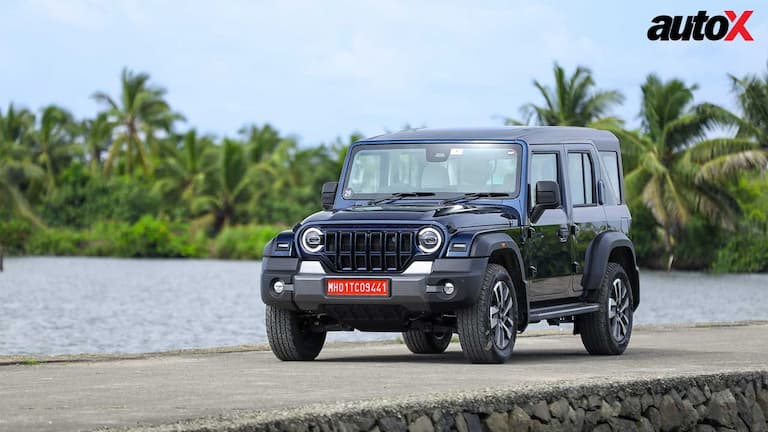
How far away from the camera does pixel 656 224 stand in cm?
7469

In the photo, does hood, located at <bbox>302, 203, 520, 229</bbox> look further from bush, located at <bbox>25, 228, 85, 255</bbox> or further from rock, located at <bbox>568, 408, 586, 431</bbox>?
bush, located at <bbox>25, 228, 85, 255</bbox>

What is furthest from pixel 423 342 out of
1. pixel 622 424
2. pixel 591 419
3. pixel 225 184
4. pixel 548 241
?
pixel 225 184

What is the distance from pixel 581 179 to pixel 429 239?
125 inches

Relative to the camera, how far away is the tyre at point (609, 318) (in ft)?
53.1

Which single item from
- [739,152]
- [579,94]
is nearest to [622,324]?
[739,152]

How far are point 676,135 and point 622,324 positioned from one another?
53804mm

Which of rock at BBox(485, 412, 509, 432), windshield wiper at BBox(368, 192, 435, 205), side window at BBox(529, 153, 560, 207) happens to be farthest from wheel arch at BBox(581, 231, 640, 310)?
rock at BBox(485, 412, 509, 432)

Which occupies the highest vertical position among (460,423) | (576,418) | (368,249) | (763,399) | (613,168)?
(613,168)

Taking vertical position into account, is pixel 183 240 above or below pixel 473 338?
below

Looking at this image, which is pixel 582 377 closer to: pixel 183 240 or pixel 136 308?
pixel 136 308

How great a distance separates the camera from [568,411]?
454 inches

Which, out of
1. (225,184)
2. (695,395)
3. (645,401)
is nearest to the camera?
(645,401)

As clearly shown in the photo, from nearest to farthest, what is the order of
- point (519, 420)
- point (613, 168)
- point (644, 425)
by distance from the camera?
1. point (519, 420)
2. point (644, 425)
3. point (613, 168)

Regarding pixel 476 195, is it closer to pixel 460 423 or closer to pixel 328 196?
pixel 328 196
